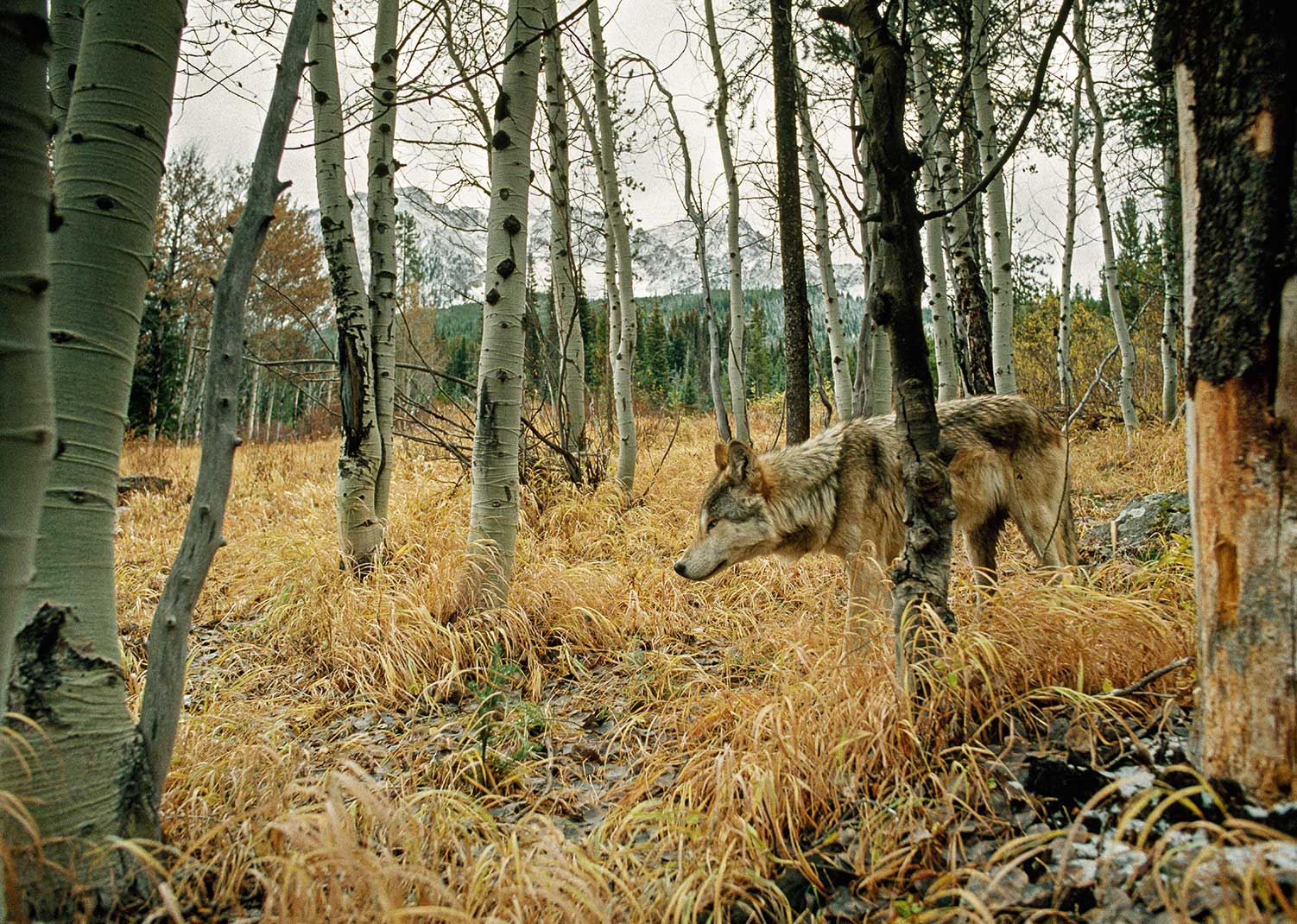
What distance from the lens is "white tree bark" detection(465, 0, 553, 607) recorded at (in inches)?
172

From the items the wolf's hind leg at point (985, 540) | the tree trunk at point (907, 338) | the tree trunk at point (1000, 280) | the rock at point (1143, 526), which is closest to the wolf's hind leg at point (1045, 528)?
the wolf's hind leg at point (985, 540)

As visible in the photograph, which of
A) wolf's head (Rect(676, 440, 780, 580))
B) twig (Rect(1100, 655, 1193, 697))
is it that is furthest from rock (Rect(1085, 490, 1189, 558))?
twig (Rect(1100, 655, 1193, 697))

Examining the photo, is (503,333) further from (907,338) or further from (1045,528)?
(1045,528)

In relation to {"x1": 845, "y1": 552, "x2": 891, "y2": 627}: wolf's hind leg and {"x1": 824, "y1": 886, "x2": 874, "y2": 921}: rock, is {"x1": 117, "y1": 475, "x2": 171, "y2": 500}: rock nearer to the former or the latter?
{"x1": 845, "y1": 552, "x2": 891, "y2": 627}: wolf's hind leg

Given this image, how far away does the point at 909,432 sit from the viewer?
2584mm

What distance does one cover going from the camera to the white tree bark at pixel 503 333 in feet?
14.4

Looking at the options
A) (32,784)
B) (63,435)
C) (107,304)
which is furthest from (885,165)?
(32,784)

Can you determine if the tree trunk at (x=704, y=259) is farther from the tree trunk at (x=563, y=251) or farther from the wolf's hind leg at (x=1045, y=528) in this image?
the wolf's hind leg at (x=1045, y=528)

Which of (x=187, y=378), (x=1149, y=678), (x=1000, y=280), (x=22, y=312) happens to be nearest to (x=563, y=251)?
(x=1000, y=280)

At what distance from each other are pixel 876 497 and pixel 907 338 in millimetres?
1832

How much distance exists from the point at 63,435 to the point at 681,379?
6544 cm

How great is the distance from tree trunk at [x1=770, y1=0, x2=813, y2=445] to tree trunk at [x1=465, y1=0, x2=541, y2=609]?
389cm

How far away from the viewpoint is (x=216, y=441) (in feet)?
6.17

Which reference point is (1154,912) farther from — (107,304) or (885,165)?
(107,304)
